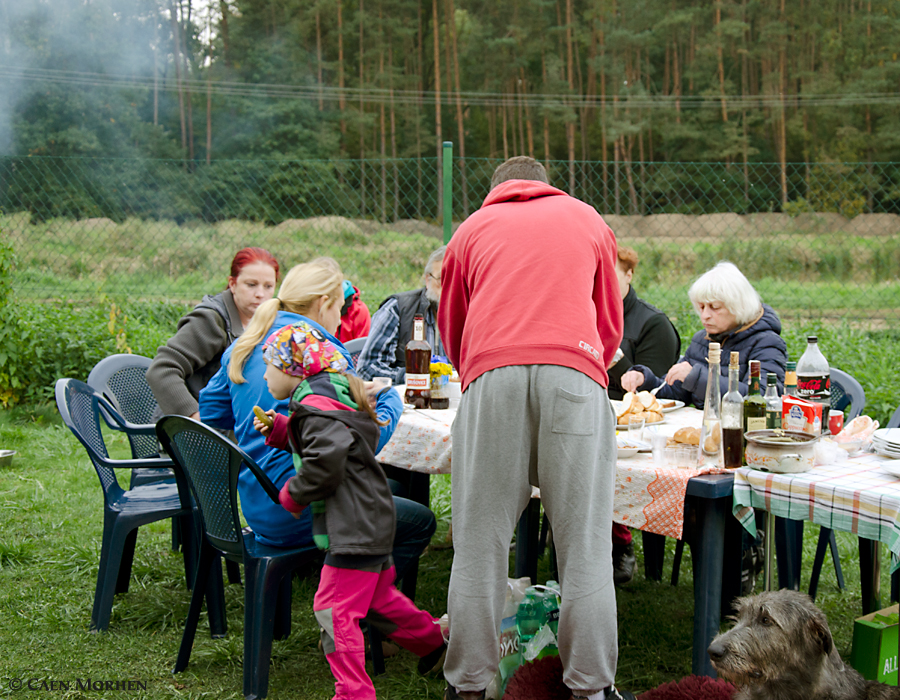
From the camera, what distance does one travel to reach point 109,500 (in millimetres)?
2896

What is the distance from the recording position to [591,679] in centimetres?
199

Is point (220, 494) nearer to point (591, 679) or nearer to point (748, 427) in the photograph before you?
point (591, 679)

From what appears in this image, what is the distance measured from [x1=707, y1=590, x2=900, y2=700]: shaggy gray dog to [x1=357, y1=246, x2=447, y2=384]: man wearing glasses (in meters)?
2.20

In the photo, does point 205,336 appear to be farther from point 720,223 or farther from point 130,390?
point 720,223

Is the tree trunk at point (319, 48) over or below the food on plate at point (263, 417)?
over

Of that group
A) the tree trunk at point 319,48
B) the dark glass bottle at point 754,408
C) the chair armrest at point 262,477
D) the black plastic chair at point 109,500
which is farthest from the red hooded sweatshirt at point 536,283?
the tree trunk at point 319,48

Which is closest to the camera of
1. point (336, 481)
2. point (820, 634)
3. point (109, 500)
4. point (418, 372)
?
point (820, 634)

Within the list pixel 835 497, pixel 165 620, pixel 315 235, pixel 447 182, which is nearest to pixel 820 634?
pixel 835 497

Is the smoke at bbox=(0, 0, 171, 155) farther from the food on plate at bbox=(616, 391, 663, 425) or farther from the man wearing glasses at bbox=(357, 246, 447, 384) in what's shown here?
the food on plate at bbox=(616, 391, 663, 425)

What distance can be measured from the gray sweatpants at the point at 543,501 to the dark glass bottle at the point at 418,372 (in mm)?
903

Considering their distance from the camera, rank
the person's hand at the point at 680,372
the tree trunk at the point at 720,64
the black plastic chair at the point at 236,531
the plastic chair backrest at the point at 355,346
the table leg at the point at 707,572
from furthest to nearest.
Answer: the tree trunk at the point at 720,64
the plastic chair backrest at the point at 355,346
the person's hand at the point at 680,372
the black plastic chair at the point at 236,531
the table leg at the point at 707,572

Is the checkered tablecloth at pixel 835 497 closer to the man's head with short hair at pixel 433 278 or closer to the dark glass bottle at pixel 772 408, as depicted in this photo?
the dark glass bottle at pixel 772 408

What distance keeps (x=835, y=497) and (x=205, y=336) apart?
2.47 m

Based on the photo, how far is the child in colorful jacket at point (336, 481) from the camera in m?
2.12
